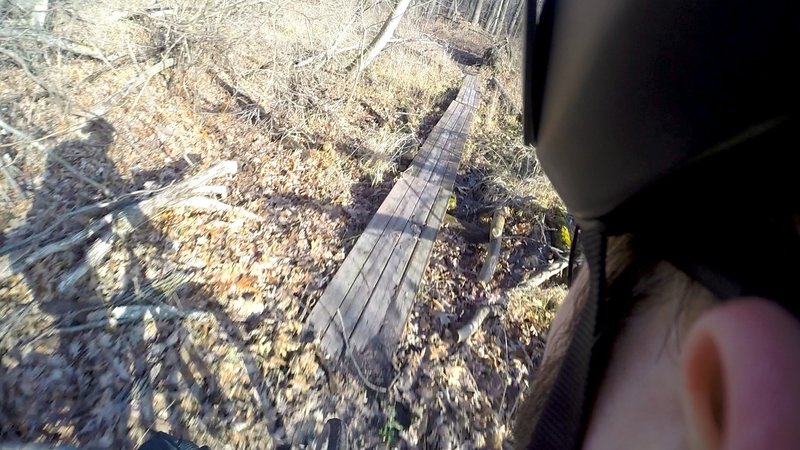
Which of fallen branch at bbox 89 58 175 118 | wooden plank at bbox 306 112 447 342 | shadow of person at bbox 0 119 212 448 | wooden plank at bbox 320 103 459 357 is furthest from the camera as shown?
fallen branch at bbox 89 58 175 118

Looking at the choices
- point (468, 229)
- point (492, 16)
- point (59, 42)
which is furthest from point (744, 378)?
point (492, 16)

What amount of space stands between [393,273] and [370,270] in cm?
24

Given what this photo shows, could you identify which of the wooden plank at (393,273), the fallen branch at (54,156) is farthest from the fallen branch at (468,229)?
the fallen branch at (54,156)

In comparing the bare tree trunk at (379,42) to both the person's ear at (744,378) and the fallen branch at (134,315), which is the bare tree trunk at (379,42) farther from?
the person's ear at (744,378)

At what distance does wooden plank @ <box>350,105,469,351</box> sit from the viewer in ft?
10.5

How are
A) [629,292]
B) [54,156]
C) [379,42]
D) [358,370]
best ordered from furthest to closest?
[379,42] < [54,156] < [358,370] < [629,292]

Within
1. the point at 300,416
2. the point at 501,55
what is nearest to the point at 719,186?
the point at 300,416

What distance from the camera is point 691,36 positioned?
0.44m

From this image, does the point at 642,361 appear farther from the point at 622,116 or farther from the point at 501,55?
the point at 501,55

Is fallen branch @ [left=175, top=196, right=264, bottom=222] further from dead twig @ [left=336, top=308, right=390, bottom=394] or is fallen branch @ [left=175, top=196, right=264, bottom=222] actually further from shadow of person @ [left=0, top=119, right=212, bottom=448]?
dead twig @ [left=336, top=308, right=390, bottom=394]

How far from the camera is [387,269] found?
152 inches

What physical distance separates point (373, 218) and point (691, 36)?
4106 mm

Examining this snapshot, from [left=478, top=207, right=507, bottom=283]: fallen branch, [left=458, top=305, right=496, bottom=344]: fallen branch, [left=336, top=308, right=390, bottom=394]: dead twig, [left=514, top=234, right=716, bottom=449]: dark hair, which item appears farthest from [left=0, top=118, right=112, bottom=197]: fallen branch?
[left=514, top=234, right=716, bottom=449]: dark hair

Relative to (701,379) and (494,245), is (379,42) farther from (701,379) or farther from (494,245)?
(701,379)
